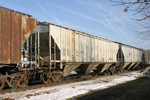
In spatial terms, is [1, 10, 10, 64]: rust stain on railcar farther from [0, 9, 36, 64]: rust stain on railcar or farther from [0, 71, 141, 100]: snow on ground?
[0, 71, 141, 100]: snow on ground

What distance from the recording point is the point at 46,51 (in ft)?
41.3

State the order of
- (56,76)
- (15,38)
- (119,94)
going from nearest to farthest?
1. (119,94)
2. (15,38)
3. (56,76)

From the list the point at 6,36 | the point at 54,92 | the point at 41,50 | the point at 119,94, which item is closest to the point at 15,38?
the point at 6,36

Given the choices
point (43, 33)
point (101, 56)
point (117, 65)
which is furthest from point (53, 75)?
point (117, 65)

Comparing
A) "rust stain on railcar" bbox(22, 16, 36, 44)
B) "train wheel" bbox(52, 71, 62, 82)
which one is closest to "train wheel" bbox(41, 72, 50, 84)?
"train wheel" bbox(52, 71, 62, 82)

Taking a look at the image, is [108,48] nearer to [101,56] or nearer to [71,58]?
Result: [101,56]

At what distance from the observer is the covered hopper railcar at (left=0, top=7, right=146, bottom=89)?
8773 millimetres

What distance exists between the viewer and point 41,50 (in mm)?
12797

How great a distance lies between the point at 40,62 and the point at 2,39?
3.53 meters

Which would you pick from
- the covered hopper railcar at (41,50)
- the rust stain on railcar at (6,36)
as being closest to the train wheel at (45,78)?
the covered hopper railcar at (41,50)

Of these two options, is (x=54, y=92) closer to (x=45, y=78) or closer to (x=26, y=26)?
(x=45, y=78)

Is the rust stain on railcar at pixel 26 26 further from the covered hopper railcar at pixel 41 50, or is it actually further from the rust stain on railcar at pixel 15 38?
the rust stain on railcar at pixel 15 38

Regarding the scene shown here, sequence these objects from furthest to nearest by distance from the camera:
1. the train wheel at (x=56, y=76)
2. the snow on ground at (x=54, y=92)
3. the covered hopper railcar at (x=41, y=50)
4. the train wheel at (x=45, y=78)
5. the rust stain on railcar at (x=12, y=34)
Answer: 1. the train wheel at (x=56, y=76)
2. the train wheel at (x=45, y=78)
3. the covered hopper railcar at (x=41, y=50)
4. the rust stain on railcar at (x=12, y=34)
5. the snow on ground at (x=54, y=92)

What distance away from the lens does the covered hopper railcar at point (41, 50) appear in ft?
28.8
